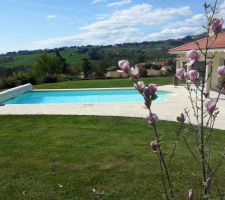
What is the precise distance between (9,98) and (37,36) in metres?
30.9

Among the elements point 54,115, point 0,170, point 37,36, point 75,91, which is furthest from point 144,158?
point 37,36

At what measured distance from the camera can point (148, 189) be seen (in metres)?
5.44

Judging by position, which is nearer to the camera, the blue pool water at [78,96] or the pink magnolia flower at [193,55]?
the pink magnolia flower at [193,55]

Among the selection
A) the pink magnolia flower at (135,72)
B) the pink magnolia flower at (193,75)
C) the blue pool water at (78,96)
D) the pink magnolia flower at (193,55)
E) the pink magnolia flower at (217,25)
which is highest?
the pink magnolia flower at (217,25)

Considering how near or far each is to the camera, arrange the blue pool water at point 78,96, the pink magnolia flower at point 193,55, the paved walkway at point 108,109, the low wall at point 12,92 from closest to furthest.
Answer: the pink magnolia flower at point 193,55 < the paved walkway at point 108,109 < the low wall at point 12,92 < the blue pool water at point 78,96

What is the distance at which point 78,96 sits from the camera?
21.4 meters

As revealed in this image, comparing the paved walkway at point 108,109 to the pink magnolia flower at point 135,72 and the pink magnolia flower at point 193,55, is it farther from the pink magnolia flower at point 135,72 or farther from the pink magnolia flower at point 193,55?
the pink magnolia flower at point 135,72

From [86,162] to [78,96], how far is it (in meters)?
14.7

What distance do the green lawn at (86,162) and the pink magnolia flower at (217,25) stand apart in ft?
6.58

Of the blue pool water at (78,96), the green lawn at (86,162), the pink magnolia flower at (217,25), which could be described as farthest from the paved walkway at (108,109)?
the pink magnolia flower at (217,25)

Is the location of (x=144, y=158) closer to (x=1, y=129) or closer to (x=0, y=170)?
(x=0, y=170)

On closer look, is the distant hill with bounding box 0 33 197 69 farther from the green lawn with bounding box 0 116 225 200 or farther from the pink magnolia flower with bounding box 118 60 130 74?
the pink magnolia flower with bounding box 118 60 130 74

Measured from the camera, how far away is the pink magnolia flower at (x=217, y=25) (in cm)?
203

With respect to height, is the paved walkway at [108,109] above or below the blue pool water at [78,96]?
above
